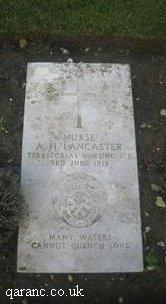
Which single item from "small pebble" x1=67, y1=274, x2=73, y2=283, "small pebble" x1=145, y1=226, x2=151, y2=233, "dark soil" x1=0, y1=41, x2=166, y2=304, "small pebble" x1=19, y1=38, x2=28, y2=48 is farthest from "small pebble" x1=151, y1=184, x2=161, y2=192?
"small pebble" x1=19, y1=38, x2=28, y2=48

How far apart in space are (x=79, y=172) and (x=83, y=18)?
1643 mm

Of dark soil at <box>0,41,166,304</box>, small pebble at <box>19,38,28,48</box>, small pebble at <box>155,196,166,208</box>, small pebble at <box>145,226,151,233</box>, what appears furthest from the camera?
small pebble at <box>19,38,28,48</box>

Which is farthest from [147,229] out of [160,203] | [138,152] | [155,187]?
[138,152]

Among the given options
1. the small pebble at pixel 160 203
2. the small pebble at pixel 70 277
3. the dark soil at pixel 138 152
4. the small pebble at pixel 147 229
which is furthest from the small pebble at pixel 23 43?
the small pebble at pixel 70 277

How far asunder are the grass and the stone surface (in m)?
0.39

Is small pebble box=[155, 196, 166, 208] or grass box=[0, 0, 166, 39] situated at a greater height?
grass box=[0, 0, 166, 39]

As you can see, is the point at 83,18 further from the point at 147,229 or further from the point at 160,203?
the point at 147,229

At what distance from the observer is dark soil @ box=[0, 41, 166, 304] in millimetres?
3510

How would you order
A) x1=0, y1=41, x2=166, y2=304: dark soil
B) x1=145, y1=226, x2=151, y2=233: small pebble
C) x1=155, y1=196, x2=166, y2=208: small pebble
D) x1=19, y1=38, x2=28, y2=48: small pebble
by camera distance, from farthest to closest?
1. x1=19, y1=38, x2=28, y2=48: small pebble
2. x1=155, y1=196, x2=166, y2=208: small pebble
3. x1=145, y1=226, x2=151, y2=233: small pebble
4. x1=0, y1=41, x2=166, y2=304: dark soil

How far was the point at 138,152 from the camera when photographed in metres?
4.02

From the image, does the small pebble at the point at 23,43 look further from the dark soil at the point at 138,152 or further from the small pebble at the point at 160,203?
the small pebble at the point at 160,203

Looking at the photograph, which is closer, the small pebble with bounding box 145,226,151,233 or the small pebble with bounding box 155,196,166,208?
the small pebble with bounding box 145,226,151,233

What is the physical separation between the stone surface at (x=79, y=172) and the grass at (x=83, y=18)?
394mm

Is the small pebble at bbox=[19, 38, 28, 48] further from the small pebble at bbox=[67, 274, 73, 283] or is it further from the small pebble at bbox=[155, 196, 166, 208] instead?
the small pebble at bbox=[67, 274, 73, 283]
